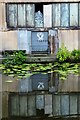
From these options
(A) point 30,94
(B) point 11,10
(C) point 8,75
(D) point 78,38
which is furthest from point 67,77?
(B) point 11,10

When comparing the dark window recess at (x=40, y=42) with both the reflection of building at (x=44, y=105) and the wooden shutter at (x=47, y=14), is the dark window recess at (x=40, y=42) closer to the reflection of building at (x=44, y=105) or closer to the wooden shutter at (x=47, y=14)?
the wooden shutter at (x=47, y=14)

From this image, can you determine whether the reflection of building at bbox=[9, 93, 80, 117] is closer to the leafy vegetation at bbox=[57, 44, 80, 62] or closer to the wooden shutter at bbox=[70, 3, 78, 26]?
the leafy vegetation at bbox=[57, 44, 80, 62]

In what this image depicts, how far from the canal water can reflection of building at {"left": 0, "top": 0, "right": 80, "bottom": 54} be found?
11.0 ft

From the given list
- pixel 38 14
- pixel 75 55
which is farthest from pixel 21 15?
pixel 75 55

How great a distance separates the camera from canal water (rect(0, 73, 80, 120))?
6.10m

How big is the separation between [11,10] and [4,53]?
1589mm

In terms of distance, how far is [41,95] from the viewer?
7.52m

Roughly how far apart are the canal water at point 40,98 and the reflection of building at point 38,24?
3355 millimetres

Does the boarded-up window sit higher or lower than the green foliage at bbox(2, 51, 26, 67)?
higher

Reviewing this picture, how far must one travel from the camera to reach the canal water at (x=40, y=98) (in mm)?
6098

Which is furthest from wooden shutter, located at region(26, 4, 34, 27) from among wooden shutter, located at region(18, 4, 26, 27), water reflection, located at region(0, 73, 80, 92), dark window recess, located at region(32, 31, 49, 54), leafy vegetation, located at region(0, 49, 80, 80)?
water reflection, located at region(0, 73, 80, 92)

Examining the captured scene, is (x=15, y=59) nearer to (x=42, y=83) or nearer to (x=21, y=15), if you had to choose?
(x=21, y=15)

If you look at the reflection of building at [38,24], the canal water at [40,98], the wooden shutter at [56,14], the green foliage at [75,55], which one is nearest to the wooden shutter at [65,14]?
the reflection of building at [38,24]

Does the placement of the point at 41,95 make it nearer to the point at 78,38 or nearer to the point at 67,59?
the point at 67,59
